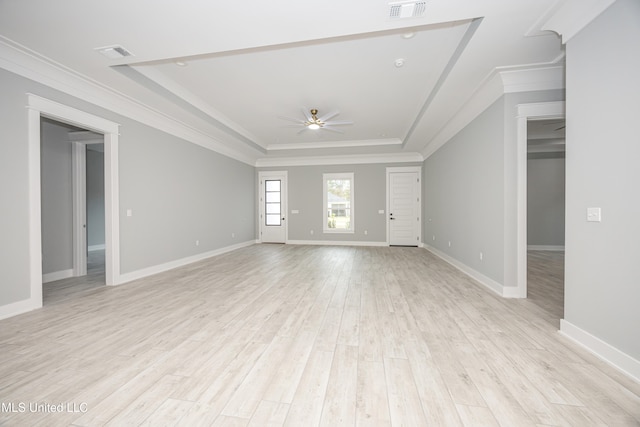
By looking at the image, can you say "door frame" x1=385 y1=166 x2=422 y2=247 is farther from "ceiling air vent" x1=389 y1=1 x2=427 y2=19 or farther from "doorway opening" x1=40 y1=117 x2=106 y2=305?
"doorway opening" x1=40 y1=117 x2=106 y2=305

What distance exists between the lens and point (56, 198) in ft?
14.1

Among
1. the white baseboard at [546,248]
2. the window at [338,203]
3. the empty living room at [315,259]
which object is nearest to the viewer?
Result: the empty living room at [315,259]

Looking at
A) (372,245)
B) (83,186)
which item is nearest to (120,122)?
(83,186)

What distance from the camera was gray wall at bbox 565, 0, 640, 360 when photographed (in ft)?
5.62

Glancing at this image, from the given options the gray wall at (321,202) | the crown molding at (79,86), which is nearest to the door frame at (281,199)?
the gray wall at (321,202)

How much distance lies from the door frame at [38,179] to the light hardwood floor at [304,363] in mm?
559

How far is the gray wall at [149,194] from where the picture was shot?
107 inches

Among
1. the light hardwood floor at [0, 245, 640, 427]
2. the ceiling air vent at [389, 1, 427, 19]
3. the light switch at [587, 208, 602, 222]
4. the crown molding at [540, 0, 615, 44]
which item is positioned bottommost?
the light hardwood floor at [0, 245, 640, 427]

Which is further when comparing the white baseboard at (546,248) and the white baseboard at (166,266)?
the white baseboard at (546,248)

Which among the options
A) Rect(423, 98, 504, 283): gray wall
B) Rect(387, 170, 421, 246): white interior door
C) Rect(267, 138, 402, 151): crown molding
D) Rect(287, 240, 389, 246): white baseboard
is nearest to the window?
Rect(287, 240, 389, 246): white baseboard

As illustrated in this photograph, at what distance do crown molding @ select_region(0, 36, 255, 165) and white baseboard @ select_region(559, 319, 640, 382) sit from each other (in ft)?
19.3

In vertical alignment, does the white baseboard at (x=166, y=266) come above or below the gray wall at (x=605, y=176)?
below

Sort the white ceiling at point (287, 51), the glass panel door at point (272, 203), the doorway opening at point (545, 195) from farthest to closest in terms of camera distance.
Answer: the glass panel door at point (272, 203)
the doorway opening at point (545, 195)
the white ceiling at point (287, 51)

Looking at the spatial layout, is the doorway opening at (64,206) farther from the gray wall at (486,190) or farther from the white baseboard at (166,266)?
the gray wall at (486,190)
